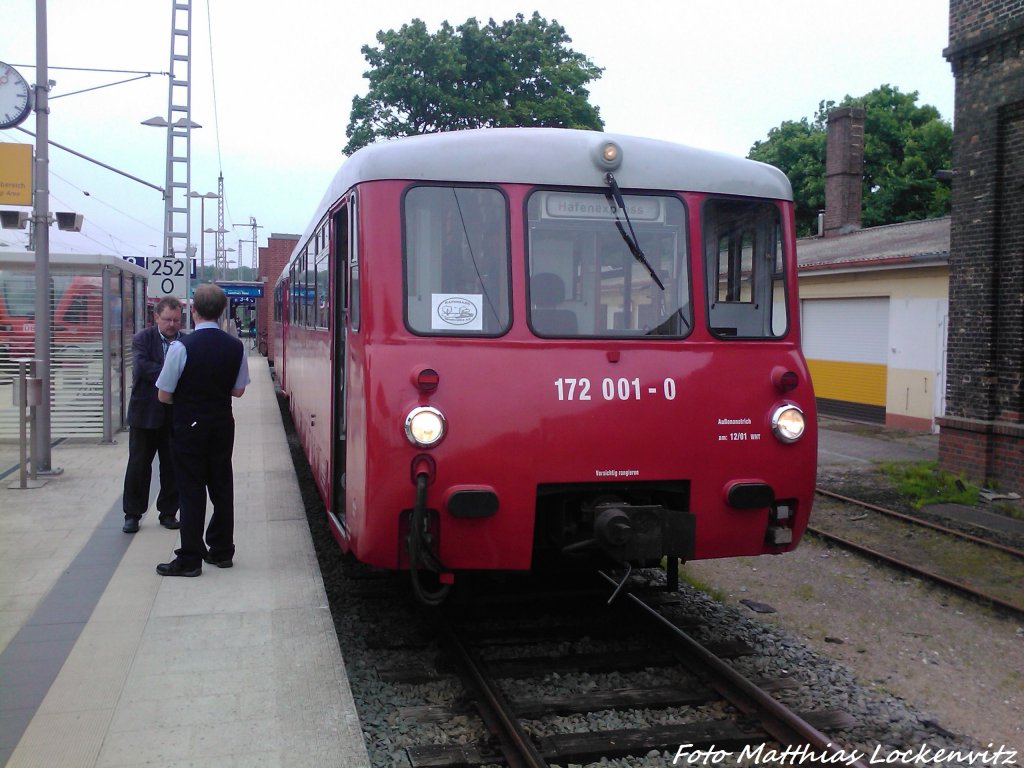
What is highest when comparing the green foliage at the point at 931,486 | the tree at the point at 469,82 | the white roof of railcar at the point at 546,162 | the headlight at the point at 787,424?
the tree at the point at 469,82

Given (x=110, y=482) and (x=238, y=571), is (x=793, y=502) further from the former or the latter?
(x=110, y=482)

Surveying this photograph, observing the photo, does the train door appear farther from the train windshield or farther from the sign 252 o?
the sign 252 o

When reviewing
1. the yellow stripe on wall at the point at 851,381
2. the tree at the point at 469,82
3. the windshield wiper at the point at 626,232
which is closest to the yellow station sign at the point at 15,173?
the windshield wiper at the point at 626,232

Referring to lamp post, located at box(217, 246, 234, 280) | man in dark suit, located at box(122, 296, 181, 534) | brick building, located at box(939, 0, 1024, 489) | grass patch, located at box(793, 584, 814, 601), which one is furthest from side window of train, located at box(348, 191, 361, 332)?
lamp post, located at box(217, 246, 234, 280)

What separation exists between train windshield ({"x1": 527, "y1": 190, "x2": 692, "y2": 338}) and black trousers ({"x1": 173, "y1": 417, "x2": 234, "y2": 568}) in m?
2.57

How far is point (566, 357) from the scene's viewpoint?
5246mm

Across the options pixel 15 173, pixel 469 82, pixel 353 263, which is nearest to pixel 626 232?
pixel 353 263

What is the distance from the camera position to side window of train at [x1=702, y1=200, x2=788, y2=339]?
5.62 meters

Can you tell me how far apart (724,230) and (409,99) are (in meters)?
29.0

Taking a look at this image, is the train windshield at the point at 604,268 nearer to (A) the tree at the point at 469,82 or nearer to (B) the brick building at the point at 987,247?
(B) the brick building at the point at 987,247

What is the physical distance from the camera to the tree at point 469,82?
3294 cm

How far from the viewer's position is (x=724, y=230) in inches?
224

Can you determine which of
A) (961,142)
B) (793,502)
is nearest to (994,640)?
(793,502)

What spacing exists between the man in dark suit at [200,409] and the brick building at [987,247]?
9100 millimetres
